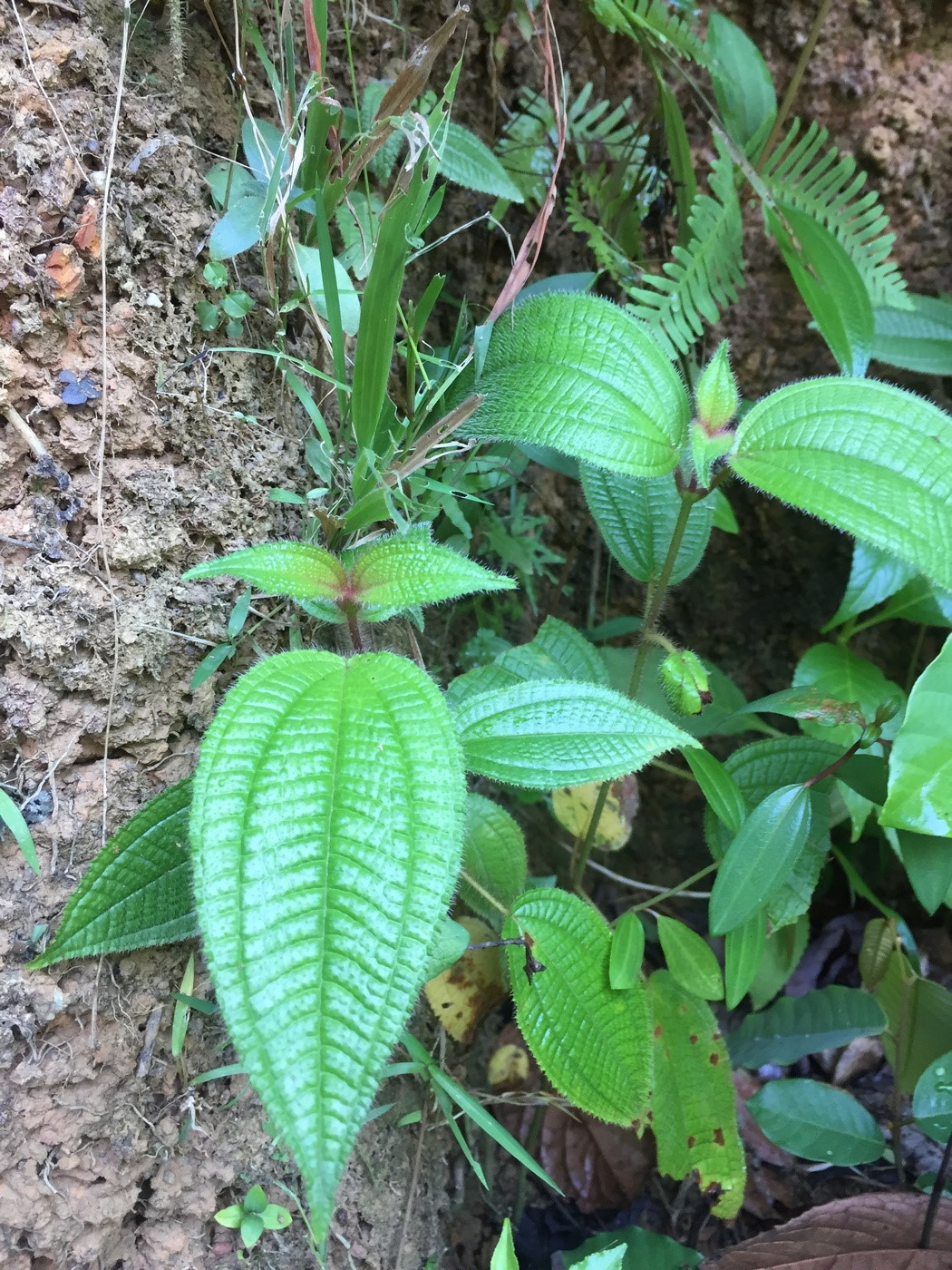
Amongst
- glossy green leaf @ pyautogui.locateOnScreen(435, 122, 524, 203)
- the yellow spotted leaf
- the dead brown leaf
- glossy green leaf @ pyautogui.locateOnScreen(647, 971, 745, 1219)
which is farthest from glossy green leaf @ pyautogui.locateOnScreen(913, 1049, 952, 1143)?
glossy green leaf @ pyautogui.locateOnScreen(435, 122, 524, 203)

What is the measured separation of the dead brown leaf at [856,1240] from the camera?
93 cm

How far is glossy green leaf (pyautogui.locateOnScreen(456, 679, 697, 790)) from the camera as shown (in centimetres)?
77

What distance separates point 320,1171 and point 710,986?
27.9 inches

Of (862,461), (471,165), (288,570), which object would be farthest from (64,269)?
(862,461)

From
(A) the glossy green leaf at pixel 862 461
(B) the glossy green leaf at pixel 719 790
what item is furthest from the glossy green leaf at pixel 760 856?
(A) the glossy green leaf at pixel 862 461

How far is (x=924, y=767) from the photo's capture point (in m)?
0.86

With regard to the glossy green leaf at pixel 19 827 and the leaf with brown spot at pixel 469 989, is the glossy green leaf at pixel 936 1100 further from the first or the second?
the glossy green leaf at pixel 19 827

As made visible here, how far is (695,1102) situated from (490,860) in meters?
0.44

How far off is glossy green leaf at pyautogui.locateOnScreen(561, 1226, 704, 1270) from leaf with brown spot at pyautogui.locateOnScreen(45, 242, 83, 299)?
1334 millimetres

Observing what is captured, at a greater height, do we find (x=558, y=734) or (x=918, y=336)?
(x=918, y=336)

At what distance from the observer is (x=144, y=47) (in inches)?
34.6

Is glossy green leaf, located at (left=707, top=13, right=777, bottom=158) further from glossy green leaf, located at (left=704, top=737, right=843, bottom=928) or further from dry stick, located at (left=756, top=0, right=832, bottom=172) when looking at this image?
glossy green leaf, located at (left=704, top=737, right=843, bottom=928)

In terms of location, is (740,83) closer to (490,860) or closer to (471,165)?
(471,165)

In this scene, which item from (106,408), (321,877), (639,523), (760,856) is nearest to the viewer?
(321,877)
